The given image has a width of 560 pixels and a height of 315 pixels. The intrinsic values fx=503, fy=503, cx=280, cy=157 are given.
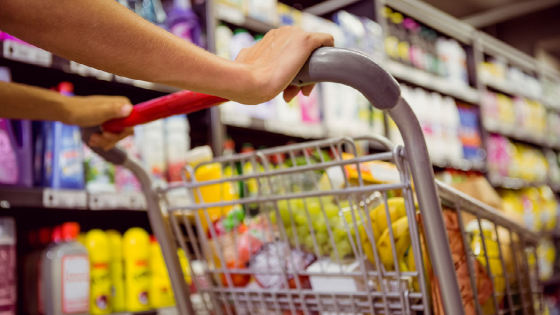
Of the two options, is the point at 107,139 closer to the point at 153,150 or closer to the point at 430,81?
the point at 153,150

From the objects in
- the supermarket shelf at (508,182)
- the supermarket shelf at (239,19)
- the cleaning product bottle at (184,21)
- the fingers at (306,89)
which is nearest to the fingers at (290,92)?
the fingers at (306,89)

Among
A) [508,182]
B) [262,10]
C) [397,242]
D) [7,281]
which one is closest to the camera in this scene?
[397,242]

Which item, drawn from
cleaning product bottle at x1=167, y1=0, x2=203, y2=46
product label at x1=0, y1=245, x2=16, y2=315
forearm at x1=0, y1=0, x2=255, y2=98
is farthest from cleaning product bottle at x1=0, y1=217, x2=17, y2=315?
forearm at x1=0, y1=0, x2=255, y2=98

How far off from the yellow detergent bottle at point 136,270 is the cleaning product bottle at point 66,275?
16cm

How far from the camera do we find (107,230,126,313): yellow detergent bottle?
5.28 feet

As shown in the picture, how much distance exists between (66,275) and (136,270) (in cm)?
24

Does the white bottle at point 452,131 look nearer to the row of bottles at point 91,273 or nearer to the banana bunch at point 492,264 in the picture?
the row of bottles at point 91,273

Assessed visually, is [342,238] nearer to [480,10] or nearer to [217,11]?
[217,11]

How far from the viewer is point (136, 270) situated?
1.63 m

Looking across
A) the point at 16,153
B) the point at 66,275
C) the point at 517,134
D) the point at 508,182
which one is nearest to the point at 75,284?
the point at 66,275

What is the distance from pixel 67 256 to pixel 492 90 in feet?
12.3

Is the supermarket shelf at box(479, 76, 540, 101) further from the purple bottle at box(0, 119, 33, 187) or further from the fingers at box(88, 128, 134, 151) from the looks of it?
the fingers at box(88, 128, 134, 151)

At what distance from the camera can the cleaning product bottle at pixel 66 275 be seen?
1.42m

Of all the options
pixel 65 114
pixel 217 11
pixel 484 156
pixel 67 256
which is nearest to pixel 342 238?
pixel 65 114
